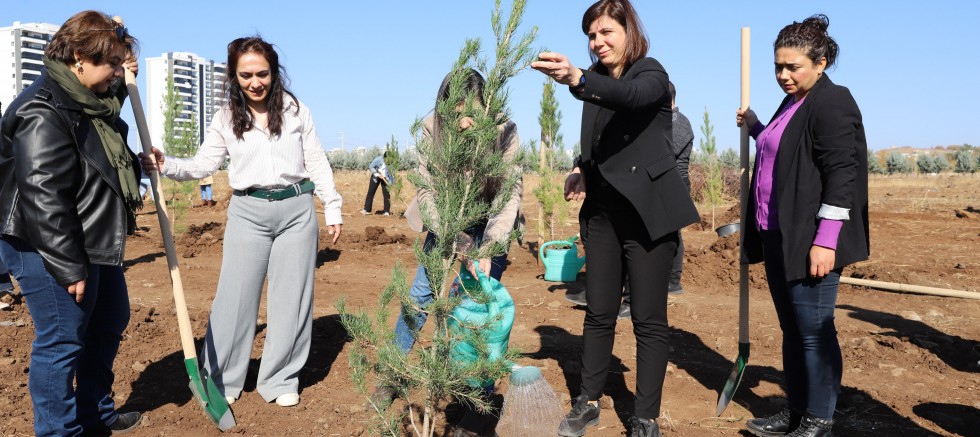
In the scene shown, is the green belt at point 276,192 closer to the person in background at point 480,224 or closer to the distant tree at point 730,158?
the person in background at point 480,224

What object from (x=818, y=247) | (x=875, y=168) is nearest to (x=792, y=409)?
(x=818, y=247)

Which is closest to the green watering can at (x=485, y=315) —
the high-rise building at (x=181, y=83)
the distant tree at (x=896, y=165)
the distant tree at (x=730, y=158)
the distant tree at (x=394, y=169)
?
the distant tree at (x=394, y=169)

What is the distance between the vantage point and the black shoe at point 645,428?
132 inches

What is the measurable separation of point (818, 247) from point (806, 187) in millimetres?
257

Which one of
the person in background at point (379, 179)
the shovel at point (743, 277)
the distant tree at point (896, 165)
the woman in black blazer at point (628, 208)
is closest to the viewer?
the woman in black blazer at point (628, 208)

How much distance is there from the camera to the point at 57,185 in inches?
112

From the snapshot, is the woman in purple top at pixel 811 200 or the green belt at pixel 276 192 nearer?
the woman in purple top at pixel 811 200

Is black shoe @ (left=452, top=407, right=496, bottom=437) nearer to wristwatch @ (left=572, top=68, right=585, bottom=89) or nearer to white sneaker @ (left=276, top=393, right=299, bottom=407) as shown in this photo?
white sneaker @ (left=276, top=393, right=299, bottom=407)

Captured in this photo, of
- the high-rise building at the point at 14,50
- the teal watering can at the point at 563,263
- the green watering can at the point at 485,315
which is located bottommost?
the teal watering can at the point at 563,263

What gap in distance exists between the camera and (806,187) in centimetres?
312

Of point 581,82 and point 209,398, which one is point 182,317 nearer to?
point 209,398

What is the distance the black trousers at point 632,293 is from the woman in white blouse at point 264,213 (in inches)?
57.3

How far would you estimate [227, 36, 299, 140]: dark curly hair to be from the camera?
12.1ft

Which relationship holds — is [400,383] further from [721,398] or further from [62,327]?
[721,398]
